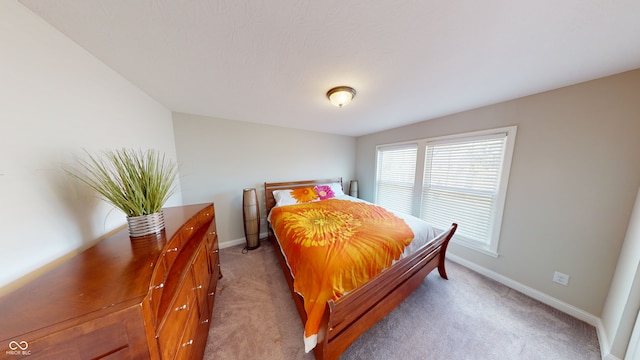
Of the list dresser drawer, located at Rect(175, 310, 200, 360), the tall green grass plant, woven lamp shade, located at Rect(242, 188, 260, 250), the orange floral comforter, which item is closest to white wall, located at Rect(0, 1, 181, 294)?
the tall green grass plant

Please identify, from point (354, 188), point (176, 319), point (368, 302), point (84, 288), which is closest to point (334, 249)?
point (368, 302)

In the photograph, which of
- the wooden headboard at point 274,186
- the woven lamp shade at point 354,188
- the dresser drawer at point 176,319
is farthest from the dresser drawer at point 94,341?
the woven lamp shade at point 354,188

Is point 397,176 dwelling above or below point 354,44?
below

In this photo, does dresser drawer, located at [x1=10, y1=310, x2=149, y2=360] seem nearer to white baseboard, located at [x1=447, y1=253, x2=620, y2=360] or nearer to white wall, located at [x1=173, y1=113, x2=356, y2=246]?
white wall, located at [x1=173, y1=113, x2=356, y2=246]

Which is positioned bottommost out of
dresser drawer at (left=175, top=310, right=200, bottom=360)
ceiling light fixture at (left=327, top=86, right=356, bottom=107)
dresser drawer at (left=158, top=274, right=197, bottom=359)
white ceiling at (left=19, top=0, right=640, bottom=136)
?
dresser drawer at (left=175, top=310, right=200, bottom=360)

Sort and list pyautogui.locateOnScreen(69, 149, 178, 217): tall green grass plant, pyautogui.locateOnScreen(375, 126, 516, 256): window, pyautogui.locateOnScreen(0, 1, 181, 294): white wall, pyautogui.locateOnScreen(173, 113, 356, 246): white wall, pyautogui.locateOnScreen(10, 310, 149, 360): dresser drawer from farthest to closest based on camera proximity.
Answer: pyautogui.locateOnScreen(173, 113, 356, 246): white wall
pyautogui.locateOnScreen(375, 126, 516, 256): window
pyautogui.locateOnScreen(69, 149, 178, 217): tall green grass plant
pyautogui.locateOnScreen(0, 1, 181, 294): white wall
pyautogui.locateOnScreen(10, 310, 149, 360): dresser drawer

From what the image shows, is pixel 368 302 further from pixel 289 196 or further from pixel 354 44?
pixel 289 196

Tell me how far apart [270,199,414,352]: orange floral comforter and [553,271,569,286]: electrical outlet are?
1.46 metres

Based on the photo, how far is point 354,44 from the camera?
1.05 meters

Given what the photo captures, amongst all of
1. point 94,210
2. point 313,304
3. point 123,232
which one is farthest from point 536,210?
point 94,210

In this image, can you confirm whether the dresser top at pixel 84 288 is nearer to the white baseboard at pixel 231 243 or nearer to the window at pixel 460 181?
the white baseboard at pixel 231 243

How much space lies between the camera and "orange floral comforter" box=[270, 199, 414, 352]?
1.16 m

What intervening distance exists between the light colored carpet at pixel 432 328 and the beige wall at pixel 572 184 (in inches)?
15.0

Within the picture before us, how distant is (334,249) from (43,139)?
172 cm
